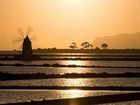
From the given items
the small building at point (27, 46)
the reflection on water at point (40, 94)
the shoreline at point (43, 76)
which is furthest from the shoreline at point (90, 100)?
the small building at point (27, 46)

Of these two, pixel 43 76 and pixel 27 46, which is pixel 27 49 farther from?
pixel 43 76

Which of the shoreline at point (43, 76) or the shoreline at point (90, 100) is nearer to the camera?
the shoreline at point (90, 100)

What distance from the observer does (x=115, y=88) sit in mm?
27875

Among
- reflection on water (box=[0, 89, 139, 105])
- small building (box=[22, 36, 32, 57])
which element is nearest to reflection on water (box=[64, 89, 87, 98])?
reflection on water (box=[0, 89, 139, 105])

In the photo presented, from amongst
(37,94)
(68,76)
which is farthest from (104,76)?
(37,94)

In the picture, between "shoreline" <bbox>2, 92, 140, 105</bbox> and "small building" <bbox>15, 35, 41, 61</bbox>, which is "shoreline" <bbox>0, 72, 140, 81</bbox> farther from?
"small building" <bbox>15, 35, 41, 61</bbox>

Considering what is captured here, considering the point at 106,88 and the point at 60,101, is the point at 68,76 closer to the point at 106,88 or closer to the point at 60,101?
the point at 106,88

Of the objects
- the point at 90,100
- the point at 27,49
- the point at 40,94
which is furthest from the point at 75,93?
the point at 27,49

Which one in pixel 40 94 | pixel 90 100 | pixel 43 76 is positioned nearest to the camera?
pixel 90 100

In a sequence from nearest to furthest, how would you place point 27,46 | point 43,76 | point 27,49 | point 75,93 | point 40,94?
point 40,94
point 75,93
point 43,76
point 27,46
point 27,49

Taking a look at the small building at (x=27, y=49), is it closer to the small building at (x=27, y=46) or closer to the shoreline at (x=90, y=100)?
the small building at (x=27, y=46)

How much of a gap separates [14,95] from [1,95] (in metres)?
0.65

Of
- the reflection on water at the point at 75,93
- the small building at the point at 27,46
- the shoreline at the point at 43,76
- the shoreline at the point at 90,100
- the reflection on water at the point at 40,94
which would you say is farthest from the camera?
the small building at the point at 27,46

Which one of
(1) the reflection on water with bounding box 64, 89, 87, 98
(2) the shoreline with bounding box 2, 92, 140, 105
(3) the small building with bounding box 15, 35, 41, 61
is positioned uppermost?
(3) the small building with bounding box 15, 35, 41, 61
